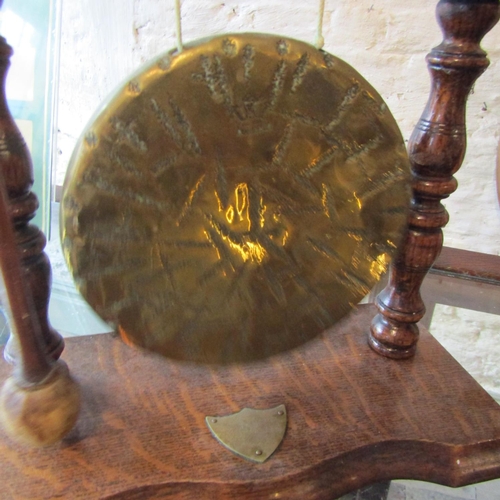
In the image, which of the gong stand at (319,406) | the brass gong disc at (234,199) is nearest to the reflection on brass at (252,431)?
the gong stand at (319,406)

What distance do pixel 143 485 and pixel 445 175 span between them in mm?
538

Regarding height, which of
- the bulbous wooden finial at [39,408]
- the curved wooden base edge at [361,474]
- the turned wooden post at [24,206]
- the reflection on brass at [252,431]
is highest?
the turned wooden post at [24,206]

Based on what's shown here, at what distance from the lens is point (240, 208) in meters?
0.58

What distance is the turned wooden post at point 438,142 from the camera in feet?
1.98

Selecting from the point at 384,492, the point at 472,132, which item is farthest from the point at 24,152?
the point at 472,132

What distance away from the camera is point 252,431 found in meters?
0.65

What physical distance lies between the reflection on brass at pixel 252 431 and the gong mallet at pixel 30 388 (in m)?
0.19

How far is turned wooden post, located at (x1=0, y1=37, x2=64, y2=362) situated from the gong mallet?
3 centimetres

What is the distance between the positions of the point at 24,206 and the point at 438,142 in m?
0.51

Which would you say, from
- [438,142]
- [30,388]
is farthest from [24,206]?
[438,142]

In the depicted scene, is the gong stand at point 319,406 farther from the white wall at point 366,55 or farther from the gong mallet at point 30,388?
the white wall at point 366,55

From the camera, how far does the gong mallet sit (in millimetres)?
510

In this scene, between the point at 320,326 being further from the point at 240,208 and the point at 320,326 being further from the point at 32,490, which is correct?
the point at 32,490

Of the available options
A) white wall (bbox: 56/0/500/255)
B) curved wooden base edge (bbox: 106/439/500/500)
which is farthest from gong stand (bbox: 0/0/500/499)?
white wall (bbox: 56/0/500/255)
